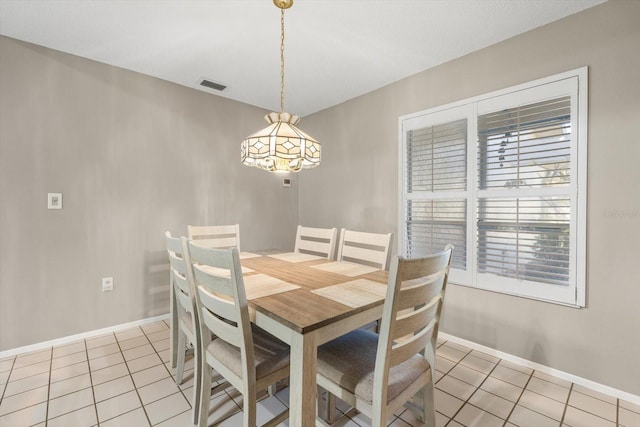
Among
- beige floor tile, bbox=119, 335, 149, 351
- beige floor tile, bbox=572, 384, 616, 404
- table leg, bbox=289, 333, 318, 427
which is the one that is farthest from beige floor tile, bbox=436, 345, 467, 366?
beige floor tile, bbox=119, 335, 149, 351

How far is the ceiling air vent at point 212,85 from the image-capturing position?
2.76m

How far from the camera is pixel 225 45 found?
2.17m

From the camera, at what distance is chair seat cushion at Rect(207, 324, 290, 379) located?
1205 mm

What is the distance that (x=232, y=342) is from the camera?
45.6 inches

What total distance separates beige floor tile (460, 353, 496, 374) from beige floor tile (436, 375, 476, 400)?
23 centimetres

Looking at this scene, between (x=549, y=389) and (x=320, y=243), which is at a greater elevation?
(x=320, y=243)

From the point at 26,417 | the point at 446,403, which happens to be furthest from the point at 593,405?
the point at 26,417

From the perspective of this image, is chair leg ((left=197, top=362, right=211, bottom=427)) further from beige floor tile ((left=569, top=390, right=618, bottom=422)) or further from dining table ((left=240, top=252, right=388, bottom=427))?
beige floor tile ((left=569, top=390, right=618, bottom=422))

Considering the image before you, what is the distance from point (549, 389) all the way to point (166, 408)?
7.16ft

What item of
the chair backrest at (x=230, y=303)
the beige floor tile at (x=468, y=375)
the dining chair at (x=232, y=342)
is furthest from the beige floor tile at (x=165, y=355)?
the beige floor tile at (x=468, y=375)

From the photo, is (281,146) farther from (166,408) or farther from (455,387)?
(455,387)

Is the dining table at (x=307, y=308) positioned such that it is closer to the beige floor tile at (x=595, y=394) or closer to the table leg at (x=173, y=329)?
the table leg at (x=173, y=329)

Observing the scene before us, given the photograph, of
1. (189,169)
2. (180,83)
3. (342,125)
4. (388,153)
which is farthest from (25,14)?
(388,153)

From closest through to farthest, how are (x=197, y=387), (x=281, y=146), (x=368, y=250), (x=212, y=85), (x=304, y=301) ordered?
1. (x=304, y=301)
2. (x=197, y=387)
3. (x=281, y=146)
4. (x=368, y=250)
5. (x=212, y=85)
